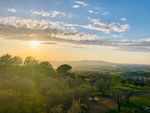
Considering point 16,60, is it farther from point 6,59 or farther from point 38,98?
point 38,98

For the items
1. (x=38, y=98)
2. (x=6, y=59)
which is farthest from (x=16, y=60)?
(x=38, y=98)

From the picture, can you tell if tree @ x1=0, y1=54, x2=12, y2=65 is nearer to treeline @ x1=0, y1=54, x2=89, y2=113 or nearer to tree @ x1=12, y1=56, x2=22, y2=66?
tree @ x1=12, y1=56, x2=22, y2=66

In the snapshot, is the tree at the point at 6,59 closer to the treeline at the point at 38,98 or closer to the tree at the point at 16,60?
the tree at the point at 16,60

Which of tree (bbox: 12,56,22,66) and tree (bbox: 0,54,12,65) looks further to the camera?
tree (bbox: 12,56,22,66)

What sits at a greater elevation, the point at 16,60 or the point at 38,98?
the point at 16,60

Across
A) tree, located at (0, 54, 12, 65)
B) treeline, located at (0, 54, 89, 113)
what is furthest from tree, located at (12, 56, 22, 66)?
treeline, located at (0, 54, 89, 113)

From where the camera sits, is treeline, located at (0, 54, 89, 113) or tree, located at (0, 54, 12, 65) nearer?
treeline, located at (0, 54, 89, 113)

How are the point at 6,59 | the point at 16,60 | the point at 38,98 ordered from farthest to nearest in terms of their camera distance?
the point at 16,60, the point at 6,59, the point at 38,98

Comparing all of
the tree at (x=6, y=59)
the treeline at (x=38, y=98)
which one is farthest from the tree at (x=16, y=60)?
the treeline at (x=38, y=98)

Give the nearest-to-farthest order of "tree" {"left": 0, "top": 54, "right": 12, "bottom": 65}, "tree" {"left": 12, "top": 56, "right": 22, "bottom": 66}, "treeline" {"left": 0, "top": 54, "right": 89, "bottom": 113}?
"treeline" {"left": 0, "top": 54, "right": 89, "bottom": 113}
"tree" {"left": 0, "top": 54, "right": 12, "bottom": 65}
"tree" {"left": 12, "top": 56, "right": 22, "bottom": 66}

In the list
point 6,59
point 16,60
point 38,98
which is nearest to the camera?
point 38,98

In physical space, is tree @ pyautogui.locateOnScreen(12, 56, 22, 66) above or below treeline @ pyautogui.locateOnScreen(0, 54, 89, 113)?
above

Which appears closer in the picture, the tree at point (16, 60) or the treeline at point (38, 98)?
the treeline at point (38, 98)

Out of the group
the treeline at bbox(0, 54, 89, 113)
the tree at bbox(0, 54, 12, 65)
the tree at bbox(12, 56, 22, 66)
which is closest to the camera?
the treeline at bbox(0, 54, 89, 113)
